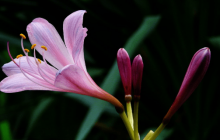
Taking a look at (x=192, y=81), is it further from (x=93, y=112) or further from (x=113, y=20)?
(x=113, y=20)

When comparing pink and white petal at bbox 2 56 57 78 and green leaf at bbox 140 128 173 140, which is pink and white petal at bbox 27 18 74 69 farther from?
green leaf at bbox 140 128 173 140

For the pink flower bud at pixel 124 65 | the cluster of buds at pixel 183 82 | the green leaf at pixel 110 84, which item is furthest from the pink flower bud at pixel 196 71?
the green leaf at pixel 110 84

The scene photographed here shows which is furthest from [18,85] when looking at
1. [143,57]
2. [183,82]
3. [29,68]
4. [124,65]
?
[143,57]

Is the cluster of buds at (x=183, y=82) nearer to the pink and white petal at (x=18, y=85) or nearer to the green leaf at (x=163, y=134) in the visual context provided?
the pink and white petal at (x=18, y=85)

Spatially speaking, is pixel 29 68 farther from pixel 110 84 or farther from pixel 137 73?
pixel 110 84

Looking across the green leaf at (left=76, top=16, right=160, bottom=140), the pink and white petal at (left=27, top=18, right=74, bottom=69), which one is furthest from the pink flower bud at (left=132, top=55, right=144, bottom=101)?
the green leaf at (left=76, top=16, right=160, bottom=140)

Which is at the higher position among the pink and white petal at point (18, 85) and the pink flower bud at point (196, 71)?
the pink flower bud at point (196, 71)
